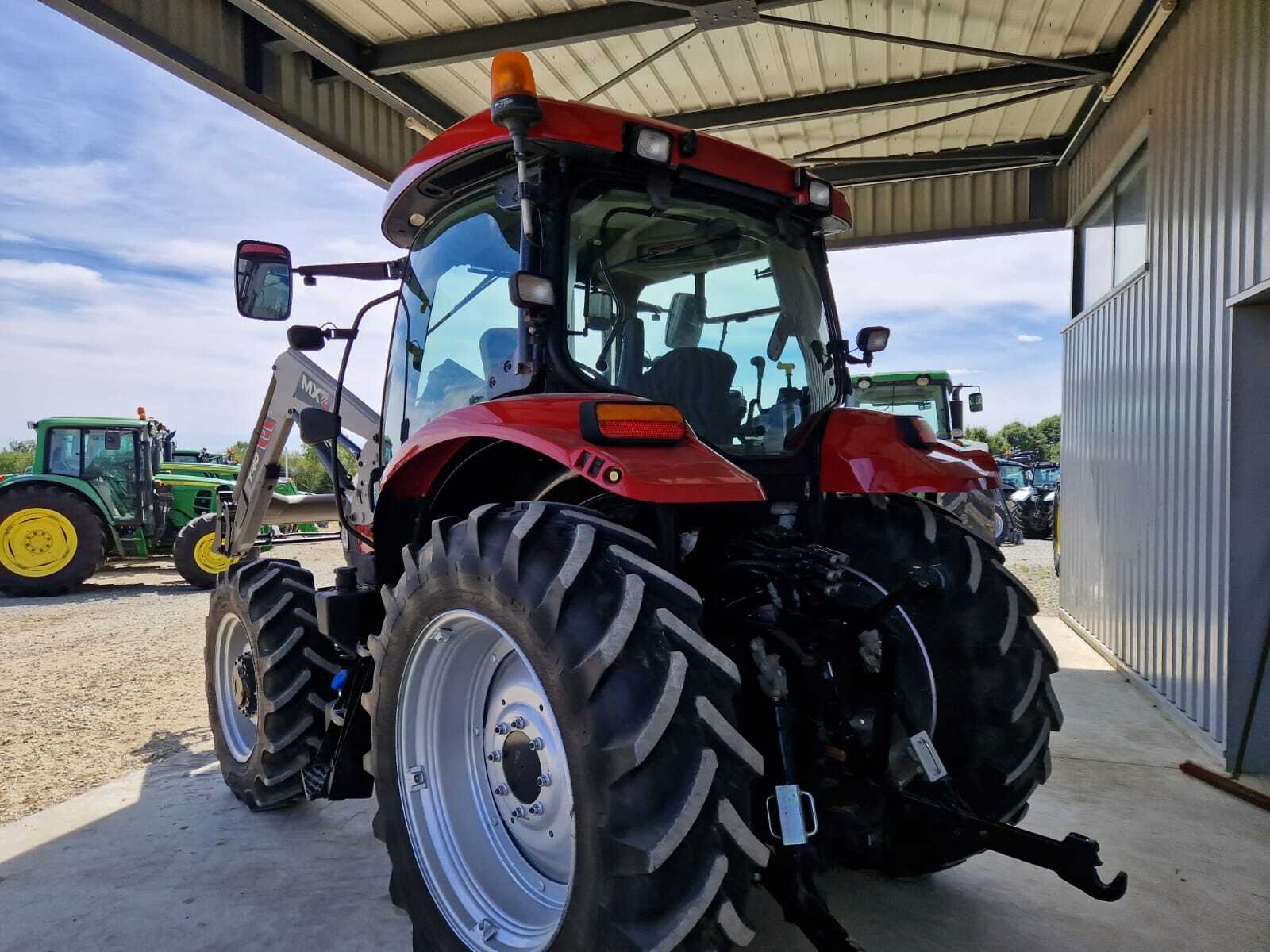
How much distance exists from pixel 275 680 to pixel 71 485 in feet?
33.4

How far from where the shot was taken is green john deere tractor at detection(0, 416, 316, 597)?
433 inches

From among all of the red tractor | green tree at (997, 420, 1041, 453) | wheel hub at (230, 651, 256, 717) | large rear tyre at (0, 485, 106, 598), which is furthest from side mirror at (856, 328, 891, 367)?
green tree at (997, 420, 1041, 453)

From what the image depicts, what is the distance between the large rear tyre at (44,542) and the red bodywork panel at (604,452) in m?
11.0

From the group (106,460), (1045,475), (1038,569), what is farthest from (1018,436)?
(106,460)

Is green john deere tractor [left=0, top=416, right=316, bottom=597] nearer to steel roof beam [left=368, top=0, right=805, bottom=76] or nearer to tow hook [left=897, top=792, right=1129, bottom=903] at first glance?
steel roof beam [left=368, top=0, right=805, bottom=76]

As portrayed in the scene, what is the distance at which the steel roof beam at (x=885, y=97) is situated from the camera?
604 cm

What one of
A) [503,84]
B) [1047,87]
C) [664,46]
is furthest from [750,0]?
[503,84]

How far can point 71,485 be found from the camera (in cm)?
1157

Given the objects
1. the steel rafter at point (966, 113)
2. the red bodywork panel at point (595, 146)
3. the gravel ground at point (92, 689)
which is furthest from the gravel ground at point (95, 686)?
the steel rafter at point (966, 113)

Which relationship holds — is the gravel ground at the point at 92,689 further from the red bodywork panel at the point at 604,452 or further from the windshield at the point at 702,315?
the windshield at the point at 702,315

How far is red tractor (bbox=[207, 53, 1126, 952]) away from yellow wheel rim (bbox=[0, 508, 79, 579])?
9.99 m

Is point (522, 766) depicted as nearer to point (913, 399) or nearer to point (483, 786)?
point (483, 786)

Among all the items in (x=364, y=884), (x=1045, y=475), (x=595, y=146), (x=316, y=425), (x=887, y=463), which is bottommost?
(x=364, y=884)

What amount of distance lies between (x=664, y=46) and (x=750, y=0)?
73 centimetres
